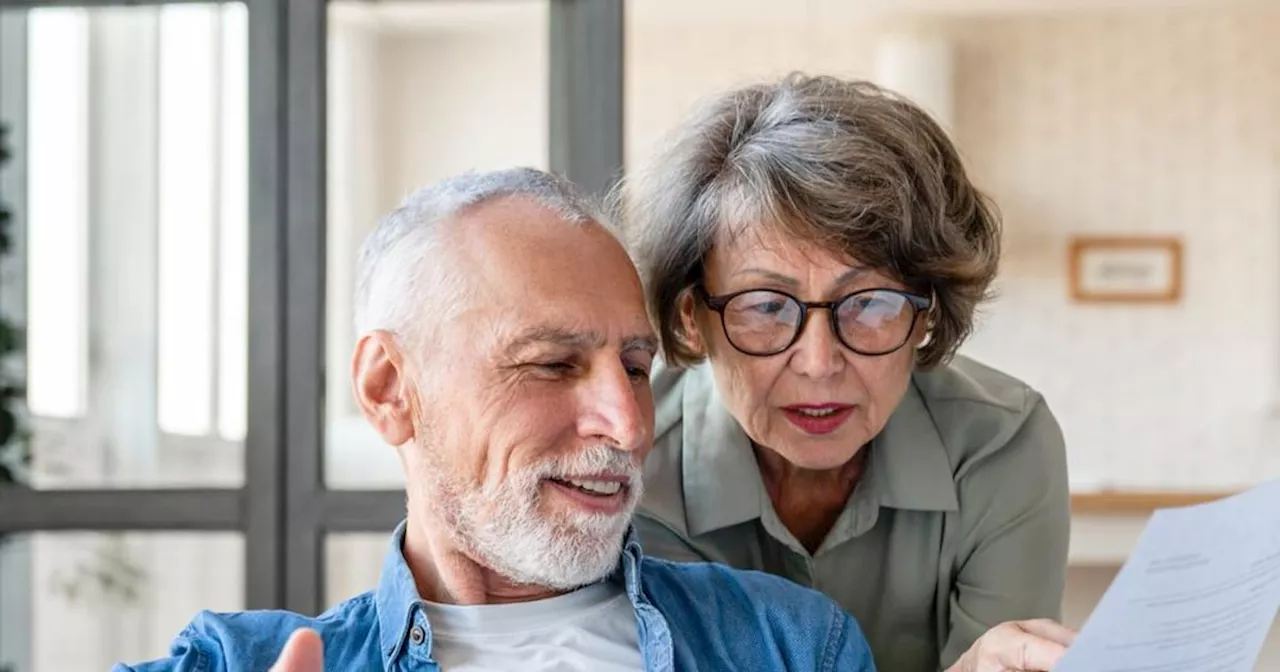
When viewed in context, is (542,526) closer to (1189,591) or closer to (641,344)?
(641,344)

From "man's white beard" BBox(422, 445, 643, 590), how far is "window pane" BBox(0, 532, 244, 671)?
1322 mm

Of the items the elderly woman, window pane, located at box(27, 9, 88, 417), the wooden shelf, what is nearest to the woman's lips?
the elderly woman

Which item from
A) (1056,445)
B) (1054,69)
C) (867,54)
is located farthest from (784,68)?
(1056,445)

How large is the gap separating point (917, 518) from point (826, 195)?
17.3 inches

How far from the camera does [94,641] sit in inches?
112

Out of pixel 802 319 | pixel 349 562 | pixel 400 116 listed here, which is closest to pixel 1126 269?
pixel 400 116

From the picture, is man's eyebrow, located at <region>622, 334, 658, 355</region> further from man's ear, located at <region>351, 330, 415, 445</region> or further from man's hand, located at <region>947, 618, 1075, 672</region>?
man's hand, located at <region>947, 618, 1075, 672</region>

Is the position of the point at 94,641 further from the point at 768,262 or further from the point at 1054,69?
the point at 1054,69

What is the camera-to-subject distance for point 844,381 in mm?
1584

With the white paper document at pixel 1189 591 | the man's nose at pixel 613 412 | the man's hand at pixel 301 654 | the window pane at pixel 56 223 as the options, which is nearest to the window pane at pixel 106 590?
the window pane at pixel 56 223

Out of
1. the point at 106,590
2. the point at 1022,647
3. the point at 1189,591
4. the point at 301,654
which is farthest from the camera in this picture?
the point at 106,590

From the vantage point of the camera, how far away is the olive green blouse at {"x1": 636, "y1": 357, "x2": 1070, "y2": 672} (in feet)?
5.64

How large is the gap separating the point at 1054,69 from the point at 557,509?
504cm

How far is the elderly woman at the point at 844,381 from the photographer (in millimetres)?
1571
